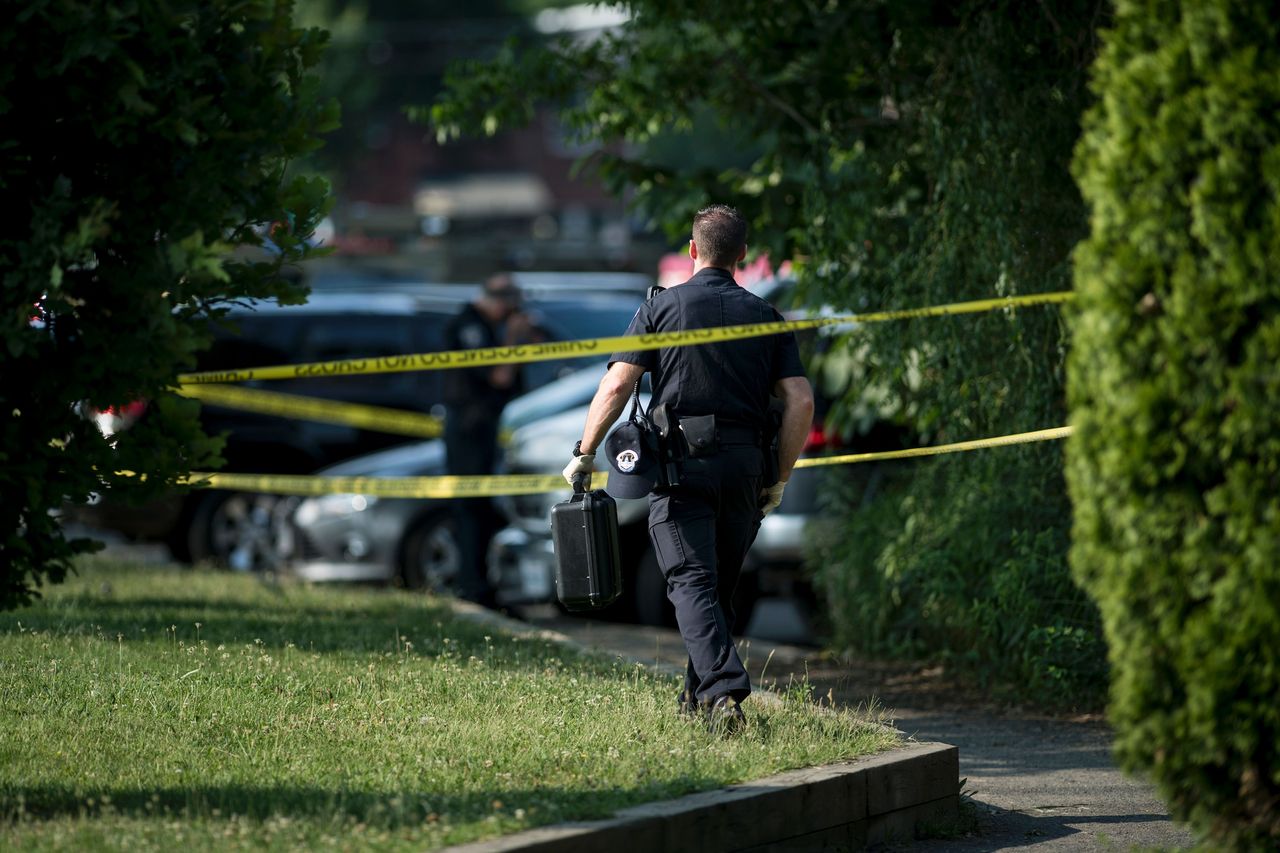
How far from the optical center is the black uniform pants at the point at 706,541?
5.52 meters

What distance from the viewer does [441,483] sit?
10484 millimetres

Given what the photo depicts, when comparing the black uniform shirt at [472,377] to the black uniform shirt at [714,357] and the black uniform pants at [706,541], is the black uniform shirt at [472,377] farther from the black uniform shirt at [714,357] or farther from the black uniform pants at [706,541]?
the black uniform pants at [706,541]

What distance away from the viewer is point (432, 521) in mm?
11273

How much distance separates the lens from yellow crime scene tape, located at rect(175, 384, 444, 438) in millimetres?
12883

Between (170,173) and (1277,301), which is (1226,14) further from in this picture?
(170,173)

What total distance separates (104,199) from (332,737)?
77.6 inches

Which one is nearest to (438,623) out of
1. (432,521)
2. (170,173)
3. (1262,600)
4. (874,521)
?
(874,521)

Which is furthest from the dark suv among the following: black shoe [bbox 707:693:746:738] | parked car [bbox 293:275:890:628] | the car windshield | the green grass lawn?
black shoe [bbox 707:693:746:738]

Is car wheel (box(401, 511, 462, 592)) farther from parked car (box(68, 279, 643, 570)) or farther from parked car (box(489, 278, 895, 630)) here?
parked car (box(68, 279, 643, 570))

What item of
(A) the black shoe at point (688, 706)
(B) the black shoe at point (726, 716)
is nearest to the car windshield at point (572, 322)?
(A) the black shoe at point (688, 706)

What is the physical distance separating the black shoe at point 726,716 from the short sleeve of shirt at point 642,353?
3.76 ft

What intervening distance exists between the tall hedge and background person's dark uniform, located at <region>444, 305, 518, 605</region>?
6277 mm

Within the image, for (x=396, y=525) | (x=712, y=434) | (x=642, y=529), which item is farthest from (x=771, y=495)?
(x=396, y=525)

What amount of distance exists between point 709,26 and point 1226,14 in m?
5.41
